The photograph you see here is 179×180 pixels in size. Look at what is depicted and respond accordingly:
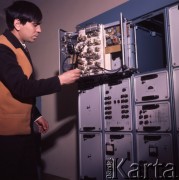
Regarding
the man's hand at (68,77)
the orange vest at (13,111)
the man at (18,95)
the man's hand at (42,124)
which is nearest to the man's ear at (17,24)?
the man at (18,95)

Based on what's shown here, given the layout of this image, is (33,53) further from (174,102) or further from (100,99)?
(174,102)

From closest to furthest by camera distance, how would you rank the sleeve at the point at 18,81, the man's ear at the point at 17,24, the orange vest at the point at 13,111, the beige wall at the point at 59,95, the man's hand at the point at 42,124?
the sleeve at the point at 18,81, the orange vest at the point at 13,111, the man's ear at the point at 17,24, the man's hand at the point at 42,124, the beige wall at the point at 59,95

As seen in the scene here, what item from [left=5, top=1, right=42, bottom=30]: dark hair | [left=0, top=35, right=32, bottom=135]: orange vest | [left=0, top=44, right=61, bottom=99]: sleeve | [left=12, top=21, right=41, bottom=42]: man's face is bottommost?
[left=0, top=35, right=32, bottom=135]: orange vest

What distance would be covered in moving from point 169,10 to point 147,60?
601mm

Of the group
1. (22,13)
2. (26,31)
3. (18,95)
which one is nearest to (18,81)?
(18,95)

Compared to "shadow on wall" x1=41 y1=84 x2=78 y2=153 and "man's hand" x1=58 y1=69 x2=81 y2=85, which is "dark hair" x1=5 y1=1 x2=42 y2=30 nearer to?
"man's hand" x1=58 y1=69 x2=81 y2=85

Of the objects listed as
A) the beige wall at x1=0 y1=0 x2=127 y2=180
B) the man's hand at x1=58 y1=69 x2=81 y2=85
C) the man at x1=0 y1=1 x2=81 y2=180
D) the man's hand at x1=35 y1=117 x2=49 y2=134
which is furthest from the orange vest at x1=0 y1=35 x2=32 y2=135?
the beige wall at x1=0 y1=0 x2=127 y2=180

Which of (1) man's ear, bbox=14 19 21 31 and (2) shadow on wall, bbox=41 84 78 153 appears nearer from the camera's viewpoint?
(1) man's ear, bbox=14 19 21 31

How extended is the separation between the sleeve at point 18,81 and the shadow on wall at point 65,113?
200 cm

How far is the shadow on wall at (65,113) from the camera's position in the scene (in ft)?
12.1

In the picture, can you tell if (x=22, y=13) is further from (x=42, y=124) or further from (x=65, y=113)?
(x=65, y=113)

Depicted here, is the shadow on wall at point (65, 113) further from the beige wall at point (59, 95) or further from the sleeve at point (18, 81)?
the sleeve at point (18, 81)

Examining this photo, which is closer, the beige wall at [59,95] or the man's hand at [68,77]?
the man's hand at [68,77]

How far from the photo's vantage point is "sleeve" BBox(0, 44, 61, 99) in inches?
63.4
